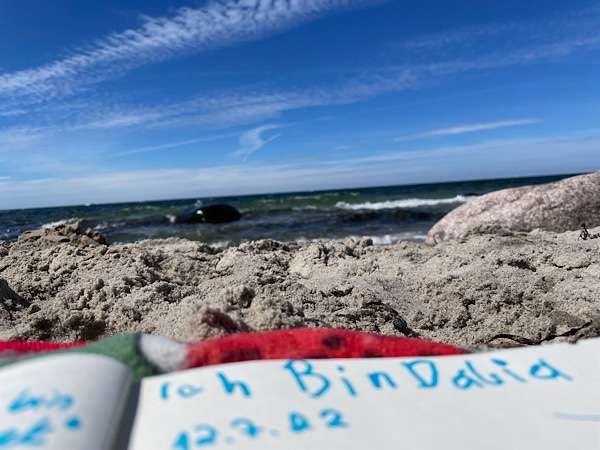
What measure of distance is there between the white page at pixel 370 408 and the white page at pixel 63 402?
6 cm

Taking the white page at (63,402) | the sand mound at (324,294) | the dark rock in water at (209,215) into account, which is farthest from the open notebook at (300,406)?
the dark rock in water at (209,215)

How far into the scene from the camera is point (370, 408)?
1.07 m

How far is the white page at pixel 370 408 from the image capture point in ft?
3.22

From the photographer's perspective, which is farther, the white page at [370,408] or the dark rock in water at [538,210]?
the dark rock in water at [538,210]

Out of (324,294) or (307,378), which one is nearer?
(307,378)

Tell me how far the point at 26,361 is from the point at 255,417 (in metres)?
0.53

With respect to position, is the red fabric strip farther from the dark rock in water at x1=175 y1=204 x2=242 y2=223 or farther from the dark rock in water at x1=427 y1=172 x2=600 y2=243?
the dark rock in water at x1=175 y1=204 x2=242 y2=223

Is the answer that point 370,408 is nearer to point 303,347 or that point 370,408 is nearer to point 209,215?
point 303,347

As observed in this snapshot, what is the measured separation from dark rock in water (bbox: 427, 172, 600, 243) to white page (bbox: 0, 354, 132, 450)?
5367 mm

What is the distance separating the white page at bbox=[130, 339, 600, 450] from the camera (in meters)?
0.98

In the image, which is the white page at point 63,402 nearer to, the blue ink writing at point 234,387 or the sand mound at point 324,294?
the blue ink writing at point 234,387

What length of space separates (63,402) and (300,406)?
0.45 m

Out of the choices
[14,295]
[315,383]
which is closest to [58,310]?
[14,295]

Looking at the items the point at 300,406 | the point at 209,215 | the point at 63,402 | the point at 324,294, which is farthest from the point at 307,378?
the point at 209,215
